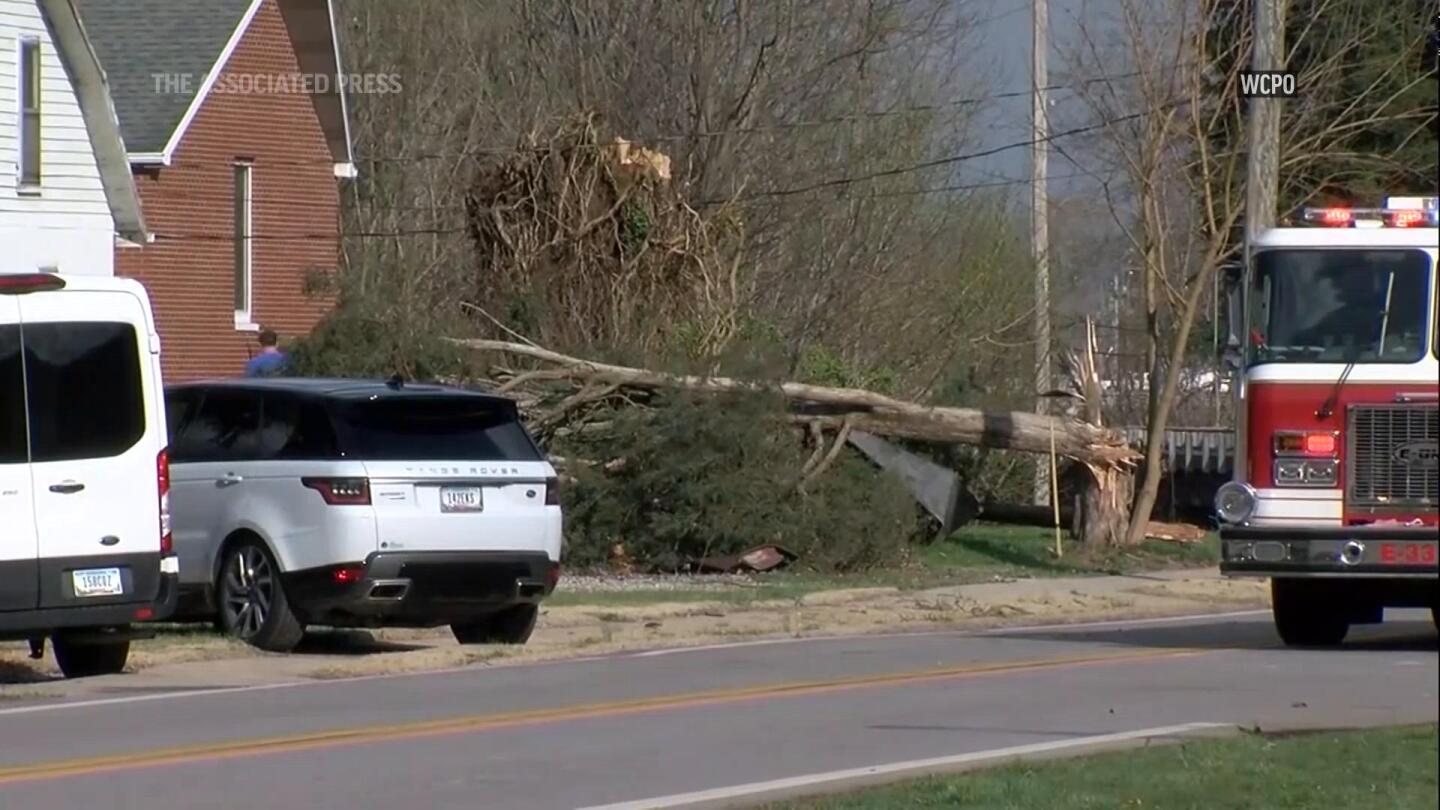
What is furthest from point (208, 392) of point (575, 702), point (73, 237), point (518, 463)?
point (73, 237)

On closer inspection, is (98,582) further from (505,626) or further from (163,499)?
(505,626)

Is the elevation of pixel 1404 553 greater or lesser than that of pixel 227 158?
lesser

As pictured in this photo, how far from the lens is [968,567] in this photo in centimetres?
2564

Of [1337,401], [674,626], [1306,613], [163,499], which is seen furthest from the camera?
[674,626]

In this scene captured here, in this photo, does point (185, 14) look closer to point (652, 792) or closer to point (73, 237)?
point (73, 237)

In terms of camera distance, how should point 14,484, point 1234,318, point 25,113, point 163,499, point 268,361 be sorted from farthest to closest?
point 25,113 → point 268,361 → point 1234,318 → point 163,499 → point 14,484

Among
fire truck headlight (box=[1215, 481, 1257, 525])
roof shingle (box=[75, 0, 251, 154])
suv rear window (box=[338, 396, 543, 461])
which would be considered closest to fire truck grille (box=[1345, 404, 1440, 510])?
fire truck headlight (box=[1215, 481, 1257, 525])

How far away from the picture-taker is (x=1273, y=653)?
669 inches

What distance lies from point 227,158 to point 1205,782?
29.3m

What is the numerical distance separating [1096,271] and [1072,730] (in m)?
28.8

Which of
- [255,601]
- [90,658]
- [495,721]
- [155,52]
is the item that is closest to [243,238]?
[155,52]

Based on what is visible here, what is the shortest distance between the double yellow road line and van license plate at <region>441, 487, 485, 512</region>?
8.48 feet

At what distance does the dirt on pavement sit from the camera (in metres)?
15.9

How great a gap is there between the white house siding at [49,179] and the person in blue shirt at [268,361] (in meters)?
7.15
